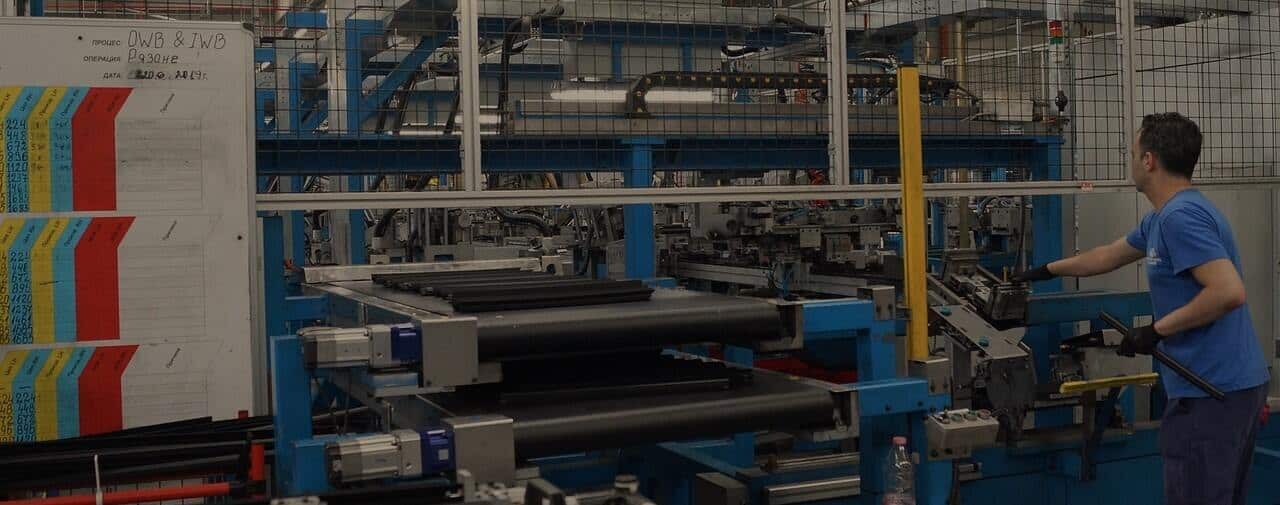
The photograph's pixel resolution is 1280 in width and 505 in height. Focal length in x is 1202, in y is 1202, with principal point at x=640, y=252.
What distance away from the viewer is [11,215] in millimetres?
2992

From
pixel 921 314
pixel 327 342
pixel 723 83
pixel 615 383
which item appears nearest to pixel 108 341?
pixel 327 342

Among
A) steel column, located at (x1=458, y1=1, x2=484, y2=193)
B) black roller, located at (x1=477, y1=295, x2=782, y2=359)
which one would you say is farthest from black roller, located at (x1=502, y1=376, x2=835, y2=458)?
steel column, located at (x1=458, y1=1, x2=484, y2=193)

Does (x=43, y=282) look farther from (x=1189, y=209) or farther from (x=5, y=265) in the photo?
(x=1189, y=209)

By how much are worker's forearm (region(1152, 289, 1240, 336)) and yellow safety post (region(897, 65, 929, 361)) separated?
0.66m


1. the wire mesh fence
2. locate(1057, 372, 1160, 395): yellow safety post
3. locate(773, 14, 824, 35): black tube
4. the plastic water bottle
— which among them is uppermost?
locate(773, 14, 824, 35): black tube

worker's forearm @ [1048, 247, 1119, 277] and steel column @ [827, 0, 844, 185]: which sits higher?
steel column @ [827, 0, 844, 185]

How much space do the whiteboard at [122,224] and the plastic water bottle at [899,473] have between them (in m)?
1.68

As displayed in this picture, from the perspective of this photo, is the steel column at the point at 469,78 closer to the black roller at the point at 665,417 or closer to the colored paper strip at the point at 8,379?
the colored paper strip at the point at 8,379

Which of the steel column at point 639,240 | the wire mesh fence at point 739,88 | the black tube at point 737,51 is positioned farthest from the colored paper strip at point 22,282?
the black tube at point 737,51

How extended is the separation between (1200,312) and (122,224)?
9.07 ft

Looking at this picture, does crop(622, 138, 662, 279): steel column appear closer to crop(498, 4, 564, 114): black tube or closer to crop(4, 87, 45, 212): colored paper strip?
crop(498, 4, 564, 114): black tube

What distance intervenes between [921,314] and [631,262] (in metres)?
1.93

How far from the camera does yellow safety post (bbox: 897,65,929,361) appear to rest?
297 cm

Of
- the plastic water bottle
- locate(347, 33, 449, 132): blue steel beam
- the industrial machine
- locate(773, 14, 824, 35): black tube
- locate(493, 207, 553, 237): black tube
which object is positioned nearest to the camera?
the industrial machine
